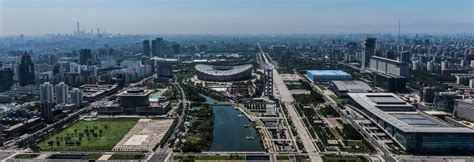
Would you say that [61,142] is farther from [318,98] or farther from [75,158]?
[318,98]

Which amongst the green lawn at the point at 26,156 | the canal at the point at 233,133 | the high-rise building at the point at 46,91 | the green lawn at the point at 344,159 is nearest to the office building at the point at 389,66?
the canal at the point at 233,133

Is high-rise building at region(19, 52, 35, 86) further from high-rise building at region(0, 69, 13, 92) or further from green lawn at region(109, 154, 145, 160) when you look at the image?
green lawn at region(109, 154, 145, 160)

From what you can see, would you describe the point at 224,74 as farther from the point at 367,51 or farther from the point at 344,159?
the point at 344,159

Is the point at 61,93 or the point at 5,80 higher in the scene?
the point at 5,80

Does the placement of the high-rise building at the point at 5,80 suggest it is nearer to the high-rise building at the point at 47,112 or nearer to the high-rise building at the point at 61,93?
the high-rise building at the point at 61,93

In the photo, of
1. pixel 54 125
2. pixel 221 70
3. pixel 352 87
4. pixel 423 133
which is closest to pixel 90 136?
pixel 54 125

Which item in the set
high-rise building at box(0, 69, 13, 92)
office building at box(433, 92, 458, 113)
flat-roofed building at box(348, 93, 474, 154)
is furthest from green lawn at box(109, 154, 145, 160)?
high-rise building at box(0, 69, 13, 92)

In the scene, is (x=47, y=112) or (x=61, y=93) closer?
(x=47, y=112)
